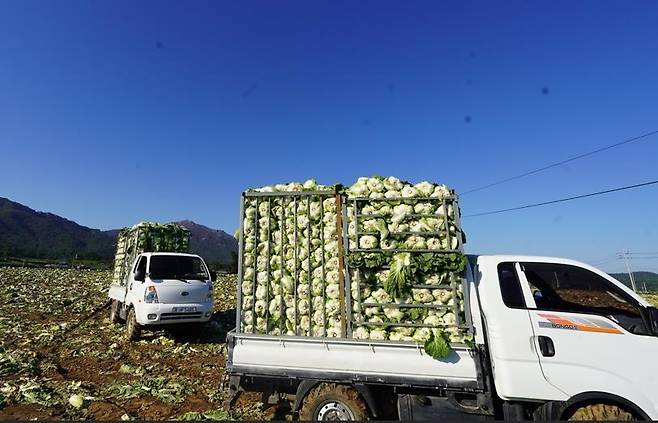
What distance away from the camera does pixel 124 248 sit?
16828 millimetres

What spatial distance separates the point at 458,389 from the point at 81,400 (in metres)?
7.18

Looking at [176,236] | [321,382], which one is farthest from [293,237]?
[176,236]

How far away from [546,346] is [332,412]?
3.10 metres

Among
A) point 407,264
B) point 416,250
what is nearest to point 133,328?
point 407,264

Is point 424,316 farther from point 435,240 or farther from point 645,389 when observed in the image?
point 645,389

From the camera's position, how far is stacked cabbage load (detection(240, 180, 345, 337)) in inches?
213

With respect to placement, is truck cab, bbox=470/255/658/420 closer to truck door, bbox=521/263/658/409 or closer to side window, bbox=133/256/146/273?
truck door, bbox=521/263/658/409

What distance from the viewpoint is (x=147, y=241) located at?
15750mm

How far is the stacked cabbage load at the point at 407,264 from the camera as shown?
4961 millimetres

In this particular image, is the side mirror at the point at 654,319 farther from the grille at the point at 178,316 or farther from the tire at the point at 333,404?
the grille at the point at 178,316

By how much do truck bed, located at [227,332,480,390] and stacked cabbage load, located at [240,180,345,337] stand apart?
257 millimetres

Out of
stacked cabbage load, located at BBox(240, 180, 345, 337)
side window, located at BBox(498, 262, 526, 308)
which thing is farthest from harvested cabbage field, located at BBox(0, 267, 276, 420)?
side window, located at BBox(498, 262, 526, 308)

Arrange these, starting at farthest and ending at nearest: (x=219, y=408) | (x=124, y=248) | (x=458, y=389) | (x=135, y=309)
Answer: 1. (x=124, y=248)
2. (x=135, y=309)
3. (x=219, y=408)
4. (x=458, y=389)

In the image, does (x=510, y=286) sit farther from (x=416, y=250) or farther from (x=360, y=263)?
(x=360, y=263)
